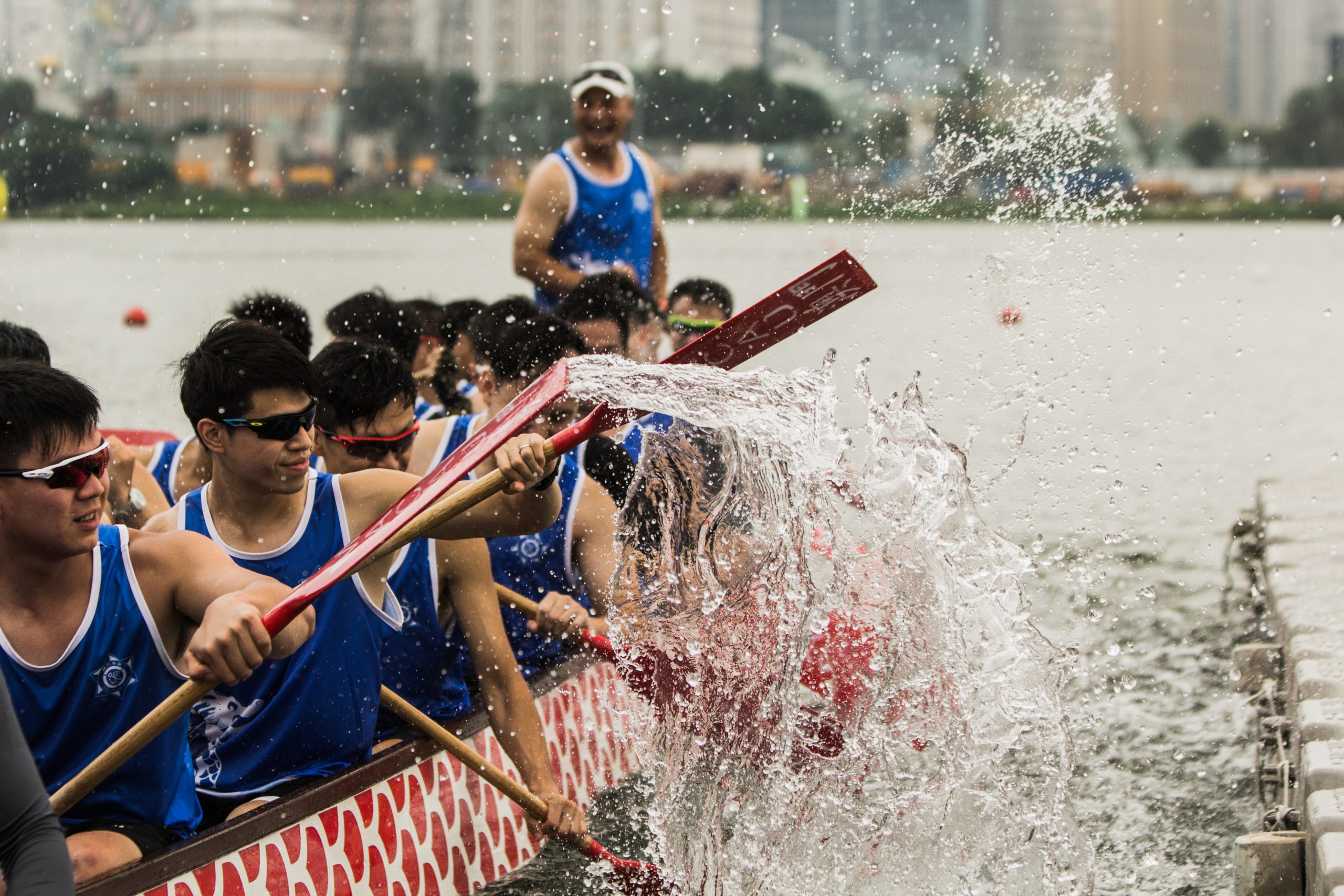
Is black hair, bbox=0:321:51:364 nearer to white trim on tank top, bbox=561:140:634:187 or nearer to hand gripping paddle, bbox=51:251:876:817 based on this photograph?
hand gripping paddle, bbox=51:251:876:817

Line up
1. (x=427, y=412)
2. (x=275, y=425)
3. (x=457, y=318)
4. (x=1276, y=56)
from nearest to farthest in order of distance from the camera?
(x=275, y=425) < (x=427, y=412) < (x=457, y=318) < (x=1276, y=56)

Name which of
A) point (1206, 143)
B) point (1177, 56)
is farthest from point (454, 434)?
point (1177, 56)

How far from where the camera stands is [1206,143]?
1494 inches

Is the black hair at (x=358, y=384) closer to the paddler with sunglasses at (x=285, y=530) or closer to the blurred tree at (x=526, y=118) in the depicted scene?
the paddler with sunglasses at (x=285, y=530)

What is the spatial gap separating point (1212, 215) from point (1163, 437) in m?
26.3

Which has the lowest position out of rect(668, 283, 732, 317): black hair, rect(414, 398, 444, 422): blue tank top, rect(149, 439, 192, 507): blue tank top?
rect(149, 439, 192, 507): blue tank top

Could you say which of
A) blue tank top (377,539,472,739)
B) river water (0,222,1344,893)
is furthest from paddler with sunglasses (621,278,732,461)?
blue tank top (377,539,472,739)

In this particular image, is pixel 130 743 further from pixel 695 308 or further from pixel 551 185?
pixel 695 308

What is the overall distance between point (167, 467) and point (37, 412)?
6.68ft

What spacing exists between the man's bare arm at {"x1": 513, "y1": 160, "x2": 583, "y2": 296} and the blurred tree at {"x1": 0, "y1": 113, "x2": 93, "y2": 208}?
77.7ft

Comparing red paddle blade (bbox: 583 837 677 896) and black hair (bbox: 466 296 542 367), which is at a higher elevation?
black hair (bbox: 466 296 542 367)

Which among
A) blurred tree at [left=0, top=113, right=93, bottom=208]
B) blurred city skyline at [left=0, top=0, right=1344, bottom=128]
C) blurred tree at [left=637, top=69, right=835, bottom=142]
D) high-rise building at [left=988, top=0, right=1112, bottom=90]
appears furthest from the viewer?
blurred tree at [left=637, top=69, right=835, bottom=142]

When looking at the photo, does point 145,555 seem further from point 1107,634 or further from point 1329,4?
point 1329,4

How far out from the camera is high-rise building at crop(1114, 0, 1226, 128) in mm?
30297
